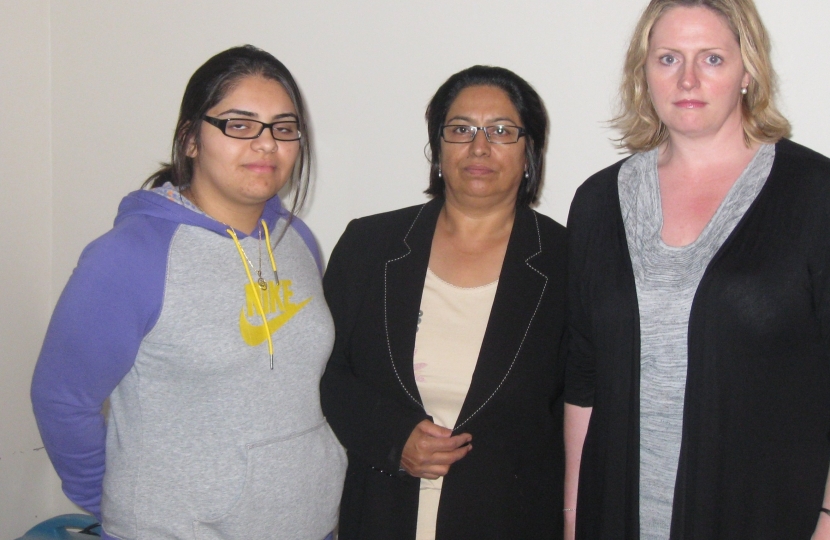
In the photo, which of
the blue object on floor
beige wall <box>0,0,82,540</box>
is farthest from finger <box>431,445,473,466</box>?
beige wall <box>0,0,82,540</box>

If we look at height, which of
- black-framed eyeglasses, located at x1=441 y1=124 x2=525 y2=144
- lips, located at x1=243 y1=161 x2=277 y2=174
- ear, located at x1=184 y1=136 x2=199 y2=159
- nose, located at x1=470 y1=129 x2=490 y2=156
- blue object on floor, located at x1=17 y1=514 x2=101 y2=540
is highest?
black-framed eyeglasses, located at x1=441 y1=124 x2=525 y2=144

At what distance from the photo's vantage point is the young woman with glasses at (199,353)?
4.75ft

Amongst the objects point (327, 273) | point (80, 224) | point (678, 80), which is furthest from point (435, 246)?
point (80, 224)

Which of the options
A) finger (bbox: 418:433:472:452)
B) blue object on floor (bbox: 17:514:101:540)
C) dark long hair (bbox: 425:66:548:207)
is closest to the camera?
finger (bbox: 418:433:472:452)

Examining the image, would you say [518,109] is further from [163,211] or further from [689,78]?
[163,211]

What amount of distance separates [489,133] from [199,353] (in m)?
0.93

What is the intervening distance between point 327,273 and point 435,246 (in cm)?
30

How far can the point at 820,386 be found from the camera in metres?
1.44

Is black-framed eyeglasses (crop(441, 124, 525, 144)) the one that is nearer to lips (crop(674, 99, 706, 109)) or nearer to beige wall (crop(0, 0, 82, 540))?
lips (crop(674, 99, 706, 109))

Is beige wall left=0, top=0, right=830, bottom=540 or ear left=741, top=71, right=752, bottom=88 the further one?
beige wall left=0, top=0, right=830, bottom=540

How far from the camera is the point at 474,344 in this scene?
1.88 meters

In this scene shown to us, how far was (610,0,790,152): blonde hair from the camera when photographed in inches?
57.9

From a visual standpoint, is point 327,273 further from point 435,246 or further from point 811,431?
point 811,431

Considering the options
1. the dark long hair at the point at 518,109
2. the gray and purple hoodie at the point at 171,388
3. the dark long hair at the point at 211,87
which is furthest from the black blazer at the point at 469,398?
the dark long hair at the point at 211,87
